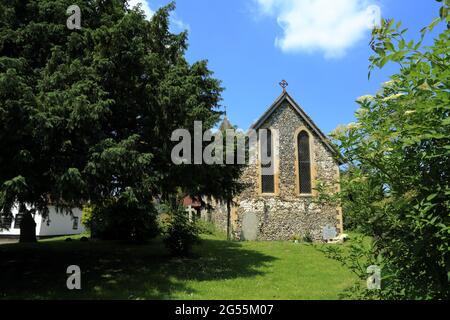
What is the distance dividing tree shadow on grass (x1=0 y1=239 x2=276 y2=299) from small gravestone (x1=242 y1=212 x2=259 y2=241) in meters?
5.04

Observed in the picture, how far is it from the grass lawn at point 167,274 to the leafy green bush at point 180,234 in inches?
24.3

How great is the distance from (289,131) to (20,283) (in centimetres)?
1939

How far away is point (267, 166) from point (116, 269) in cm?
1479

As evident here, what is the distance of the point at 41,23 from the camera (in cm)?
1127

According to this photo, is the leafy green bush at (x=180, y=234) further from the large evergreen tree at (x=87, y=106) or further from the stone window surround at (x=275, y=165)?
the stone window surround at (x=275, y=165)

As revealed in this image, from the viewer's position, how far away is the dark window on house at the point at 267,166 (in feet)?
82.8

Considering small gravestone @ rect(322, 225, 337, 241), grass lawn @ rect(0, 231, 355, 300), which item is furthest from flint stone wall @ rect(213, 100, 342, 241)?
grass lawn @ rect(0, 231, 355, 300)

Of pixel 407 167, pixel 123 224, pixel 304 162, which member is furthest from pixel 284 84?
pixel 407 167

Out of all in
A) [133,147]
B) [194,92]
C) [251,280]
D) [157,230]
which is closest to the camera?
[133,147]

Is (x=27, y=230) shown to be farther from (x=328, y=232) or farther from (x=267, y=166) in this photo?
(x=328, y=232)

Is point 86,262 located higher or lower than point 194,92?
lower
